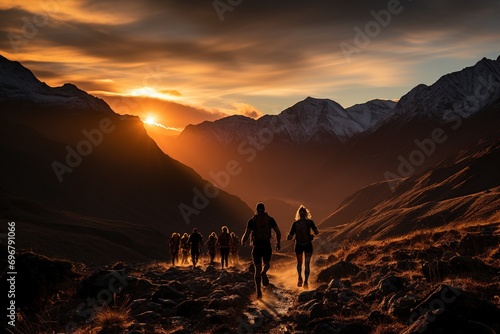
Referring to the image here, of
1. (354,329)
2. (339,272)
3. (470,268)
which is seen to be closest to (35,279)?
(339,272)

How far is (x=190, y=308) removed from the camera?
10.8 metres

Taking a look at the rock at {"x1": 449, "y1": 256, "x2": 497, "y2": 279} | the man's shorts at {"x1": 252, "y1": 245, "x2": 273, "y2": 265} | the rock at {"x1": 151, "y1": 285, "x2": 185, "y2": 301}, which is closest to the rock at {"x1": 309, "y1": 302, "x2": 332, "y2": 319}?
the rock at {"x1": 449, "y1": 256, "x2": 497, "y2": 279}

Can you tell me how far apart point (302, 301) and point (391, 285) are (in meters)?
2.28

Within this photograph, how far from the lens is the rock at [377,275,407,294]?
10.1 m

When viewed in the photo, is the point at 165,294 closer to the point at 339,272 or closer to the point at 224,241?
the point at 339,272

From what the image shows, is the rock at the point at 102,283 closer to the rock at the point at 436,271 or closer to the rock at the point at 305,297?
the rock at the point at 305,297

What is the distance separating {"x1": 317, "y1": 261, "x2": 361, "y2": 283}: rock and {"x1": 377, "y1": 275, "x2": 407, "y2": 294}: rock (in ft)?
14.5

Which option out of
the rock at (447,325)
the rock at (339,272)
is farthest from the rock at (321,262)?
the rock at (447,325)

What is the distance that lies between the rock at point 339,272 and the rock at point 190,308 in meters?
5.64

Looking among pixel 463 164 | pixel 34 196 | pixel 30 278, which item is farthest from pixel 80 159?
pixel 30 278

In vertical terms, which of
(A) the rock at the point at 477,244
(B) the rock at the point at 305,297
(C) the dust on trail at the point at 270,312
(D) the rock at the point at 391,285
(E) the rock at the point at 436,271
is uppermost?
(A) the rock at the point at 477,244

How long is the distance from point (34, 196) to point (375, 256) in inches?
5457

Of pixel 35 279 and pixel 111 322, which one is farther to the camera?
pixel 35 279

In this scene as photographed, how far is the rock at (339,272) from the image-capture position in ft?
49.2
